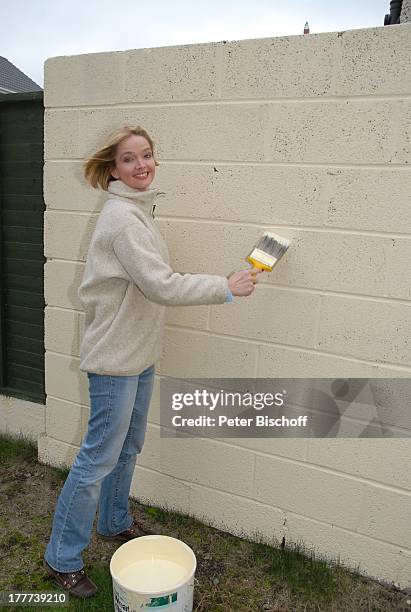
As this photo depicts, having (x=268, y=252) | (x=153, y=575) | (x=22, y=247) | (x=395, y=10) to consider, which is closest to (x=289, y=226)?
(x=268, y=252)

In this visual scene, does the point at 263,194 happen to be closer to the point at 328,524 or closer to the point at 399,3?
the point at 328,524

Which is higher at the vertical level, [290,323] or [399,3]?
[399,3]

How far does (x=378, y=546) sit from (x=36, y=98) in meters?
2.89

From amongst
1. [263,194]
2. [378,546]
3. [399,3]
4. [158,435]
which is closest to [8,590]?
[158,435]

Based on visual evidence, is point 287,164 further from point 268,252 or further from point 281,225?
point 268,252

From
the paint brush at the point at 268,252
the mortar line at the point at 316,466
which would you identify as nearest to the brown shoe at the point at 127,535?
the mortar line at the point at 316,466

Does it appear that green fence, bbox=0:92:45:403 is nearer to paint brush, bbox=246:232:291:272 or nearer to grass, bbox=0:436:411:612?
grass, bbox=0:436:411:612

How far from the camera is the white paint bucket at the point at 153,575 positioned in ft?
6.00

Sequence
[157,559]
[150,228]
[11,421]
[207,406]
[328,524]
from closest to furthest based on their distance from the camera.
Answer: [150,228] < [157,559] < [328,524] < [207,406] < [11,421]

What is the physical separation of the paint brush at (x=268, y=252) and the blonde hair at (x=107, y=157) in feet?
1.97

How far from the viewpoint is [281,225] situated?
218cm

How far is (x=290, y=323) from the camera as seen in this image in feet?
7.34

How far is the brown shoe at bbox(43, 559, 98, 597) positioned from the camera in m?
2.10

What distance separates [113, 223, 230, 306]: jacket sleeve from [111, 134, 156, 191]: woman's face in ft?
0.74
